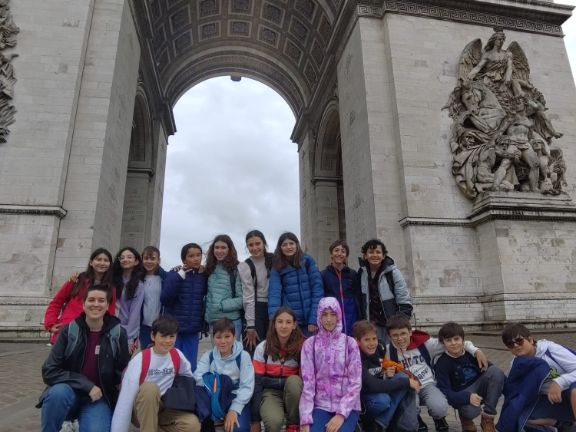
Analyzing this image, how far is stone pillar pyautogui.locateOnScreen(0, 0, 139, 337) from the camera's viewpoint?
31.6ft

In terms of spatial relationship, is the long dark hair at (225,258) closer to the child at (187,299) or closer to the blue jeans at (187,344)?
the child at (187,299)

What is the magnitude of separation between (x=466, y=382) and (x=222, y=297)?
268 centimetres

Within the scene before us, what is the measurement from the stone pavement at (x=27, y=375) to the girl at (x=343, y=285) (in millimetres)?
1323

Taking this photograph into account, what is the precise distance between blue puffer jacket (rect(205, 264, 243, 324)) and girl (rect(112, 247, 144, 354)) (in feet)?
2.58

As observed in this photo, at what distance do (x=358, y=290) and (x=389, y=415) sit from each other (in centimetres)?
178

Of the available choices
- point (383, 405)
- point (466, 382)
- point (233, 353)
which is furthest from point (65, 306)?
point (466, 382)

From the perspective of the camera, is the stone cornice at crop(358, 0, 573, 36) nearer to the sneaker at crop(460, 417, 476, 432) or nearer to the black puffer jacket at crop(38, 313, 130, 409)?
the sneaker at crop(460, 417, 476, 432)

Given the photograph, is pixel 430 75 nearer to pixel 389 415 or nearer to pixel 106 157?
pixel 106 157

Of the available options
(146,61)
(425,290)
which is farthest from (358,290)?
(146,61)

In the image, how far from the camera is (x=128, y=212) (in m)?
18.6

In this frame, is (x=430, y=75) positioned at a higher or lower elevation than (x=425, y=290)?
higher

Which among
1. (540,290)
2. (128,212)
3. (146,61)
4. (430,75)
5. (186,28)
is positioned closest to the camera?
(540,290)

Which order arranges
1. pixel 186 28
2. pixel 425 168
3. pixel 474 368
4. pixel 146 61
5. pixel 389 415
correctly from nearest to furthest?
pixel 389 415, pixel 474 368, pixel 425 168, pixel 146 61, pixel 186 28

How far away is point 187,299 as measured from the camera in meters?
4.85
